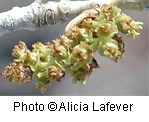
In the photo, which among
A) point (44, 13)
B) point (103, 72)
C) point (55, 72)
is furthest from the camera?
point (103, 72)

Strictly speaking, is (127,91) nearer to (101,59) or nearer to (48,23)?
(101,59)

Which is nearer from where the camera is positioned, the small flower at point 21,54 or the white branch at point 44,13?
the small flower at point 21,54

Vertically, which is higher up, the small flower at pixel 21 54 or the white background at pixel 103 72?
the white background at pixel 103 72

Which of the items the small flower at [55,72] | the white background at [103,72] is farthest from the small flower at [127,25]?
the white background at [103,72]

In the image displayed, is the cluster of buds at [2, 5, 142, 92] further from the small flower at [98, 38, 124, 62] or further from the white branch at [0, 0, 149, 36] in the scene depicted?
the white branch at [0, 0, 149, 36]

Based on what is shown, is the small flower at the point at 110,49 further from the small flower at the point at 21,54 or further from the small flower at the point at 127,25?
the small flower at the point at 21,54

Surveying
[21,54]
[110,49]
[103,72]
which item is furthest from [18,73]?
[103,72]

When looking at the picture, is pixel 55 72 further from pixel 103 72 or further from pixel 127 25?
pixel 103 72

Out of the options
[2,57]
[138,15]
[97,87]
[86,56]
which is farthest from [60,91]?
[86,56]
